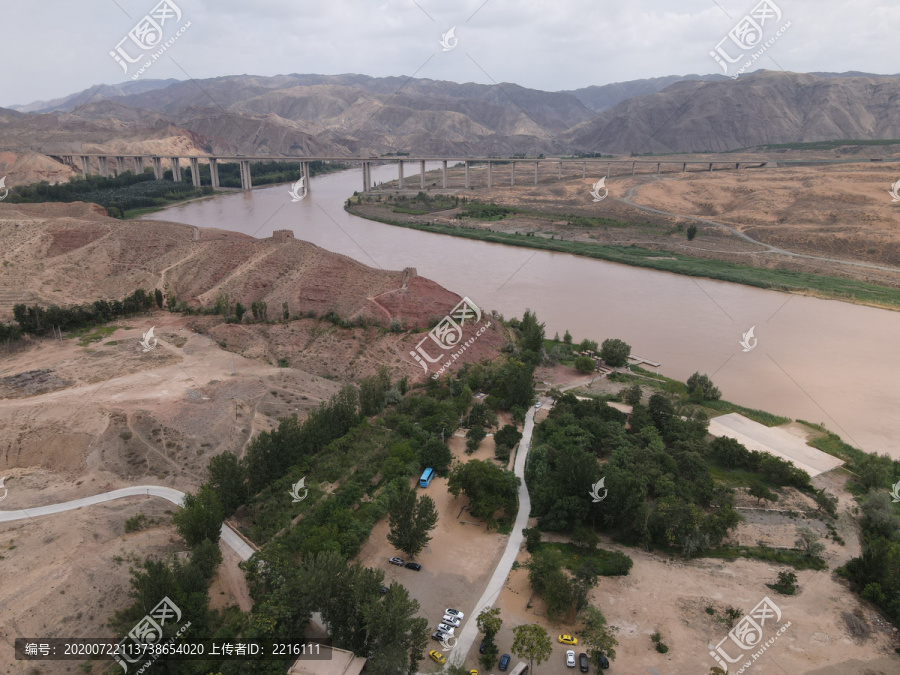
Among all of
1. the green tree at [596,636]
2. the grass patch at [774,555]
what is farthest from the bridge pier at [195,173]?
the green tree at [596,636]

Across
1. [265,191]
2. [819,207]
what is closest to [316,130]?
[265,191]

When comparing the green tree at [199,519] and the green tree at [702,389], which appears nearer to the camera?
the green tree at [199,519]

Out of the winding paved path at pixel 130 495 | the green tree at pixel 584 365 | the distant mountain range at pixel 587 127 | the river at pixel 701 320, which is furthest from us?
the distant mountain range at pixel 587 127

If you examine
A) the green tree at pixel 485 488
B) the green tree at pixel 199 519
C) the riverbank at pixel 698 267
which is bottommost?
the green tree at pixel 485 488

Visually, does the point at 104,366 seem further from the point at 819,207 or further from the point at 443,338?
the point at 819,207
